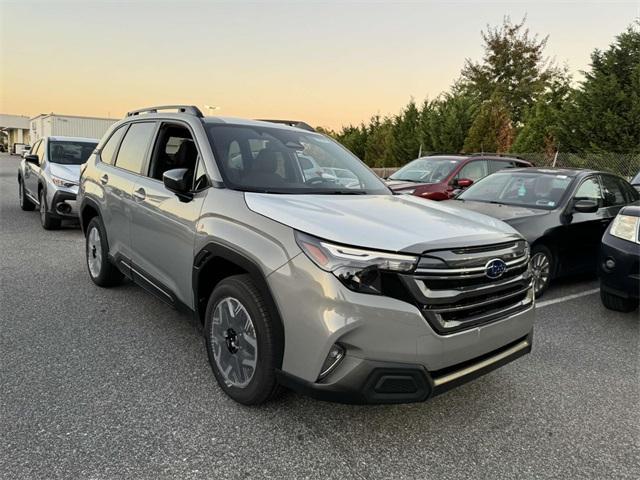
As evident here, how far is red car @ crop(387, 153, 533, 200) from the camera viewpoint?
925cm

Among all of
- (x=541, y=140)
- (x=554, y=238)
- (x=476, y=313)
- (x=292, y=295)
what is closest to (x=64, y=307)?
(x=292, y=295)

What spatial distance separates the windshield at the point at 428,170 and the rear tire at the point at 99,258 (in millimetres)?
6474

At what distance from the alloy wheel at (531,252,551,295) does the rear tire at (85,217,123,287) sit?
14.5 feet

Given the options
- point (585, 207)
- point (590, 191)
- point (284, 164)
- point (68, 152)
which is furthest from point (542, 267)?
point (68, 152)

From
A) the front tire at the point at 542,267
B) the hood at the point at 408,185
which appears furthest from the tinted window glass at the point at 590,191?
the hood at the point at 408,185

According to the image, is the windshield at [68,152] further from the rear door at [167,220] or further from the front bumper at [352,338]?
the front bumper at [352,338]

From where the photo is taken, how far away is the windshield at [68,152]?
916 centimetres

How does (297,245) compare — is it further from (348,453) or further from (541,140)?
(541,140)

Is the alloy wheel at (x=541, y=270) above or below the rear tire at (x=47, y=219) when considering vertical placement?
above

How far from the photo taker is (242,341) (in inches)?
109

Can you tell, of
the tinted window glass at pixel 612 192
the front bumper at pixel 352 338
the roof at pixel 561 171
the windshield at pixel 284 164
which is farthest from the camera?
the tinted window glass at pixel 612 192

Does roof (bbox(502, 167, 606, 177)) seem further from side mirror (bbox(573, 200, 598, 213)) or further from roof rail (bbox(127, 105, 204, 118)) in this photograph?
roof rail (bbox(127, 105, 204, 118))

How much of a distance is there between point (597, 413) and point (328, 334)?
1940 mm

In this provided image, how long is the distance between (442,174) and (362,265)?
7.97 meters
